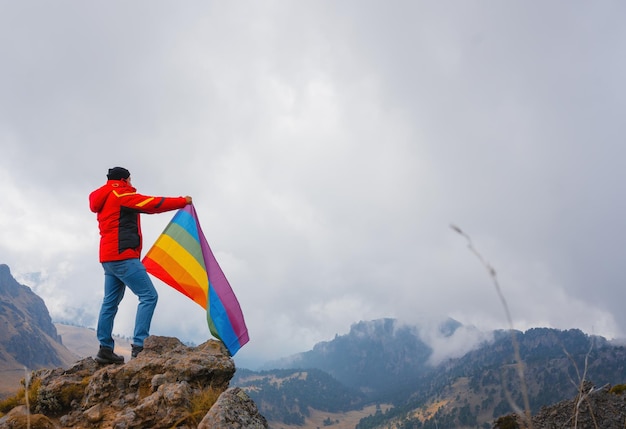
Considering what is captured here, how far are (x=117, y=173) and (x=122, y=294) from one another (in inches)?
104

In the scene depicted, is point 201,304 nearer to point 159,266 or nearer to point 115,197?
point 159,266

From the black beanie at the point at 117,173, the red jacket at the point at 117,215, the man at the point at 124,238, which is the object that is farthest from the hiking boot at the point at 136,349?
the black beanie at the point at 117,173

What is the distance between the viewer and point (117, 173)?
8.41 meters

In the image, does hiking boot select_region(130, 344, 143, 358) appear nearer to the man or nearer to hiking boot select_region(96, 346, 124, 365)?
the man

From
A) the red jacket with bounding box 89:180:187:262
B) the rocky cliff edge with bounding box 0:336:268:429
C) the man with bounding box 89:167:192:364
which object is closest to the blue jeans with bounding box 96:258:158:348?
the man with bounding box 89:167:192:364

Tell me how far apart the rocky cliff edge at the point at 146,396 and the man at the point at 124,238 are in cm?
103

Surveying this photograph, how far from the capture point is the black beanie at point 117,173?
8359 mm

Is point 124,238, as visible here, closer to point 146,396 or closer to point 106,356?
point 106,356

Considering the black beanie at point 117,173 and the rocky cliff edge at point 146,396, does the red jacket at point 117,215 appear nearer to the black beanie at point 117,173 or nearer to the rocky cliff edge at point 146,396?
the black beanie at point 117,173

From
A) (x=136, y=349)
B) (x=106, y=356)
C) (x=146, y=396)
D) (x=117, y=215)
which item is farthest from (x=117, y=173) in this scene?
(x=146, y=396)

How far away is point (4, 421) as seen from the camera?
5.95 m

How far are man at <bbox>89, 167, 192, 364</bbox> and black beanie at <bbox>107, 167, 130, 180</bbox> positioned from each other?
0.02 metres

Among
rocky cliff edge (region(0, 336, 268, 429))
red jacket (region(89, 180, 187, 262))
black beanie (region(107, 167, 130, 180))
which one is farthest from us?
black beanie (region(107, 167, 130, 180))

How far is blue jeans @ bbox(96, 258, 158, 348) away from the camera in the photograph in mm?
7977
